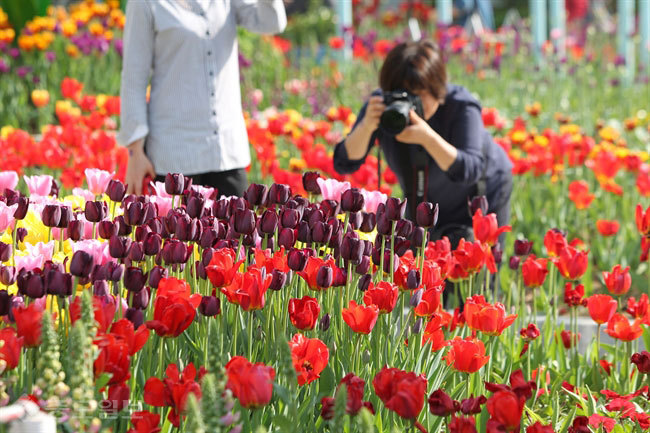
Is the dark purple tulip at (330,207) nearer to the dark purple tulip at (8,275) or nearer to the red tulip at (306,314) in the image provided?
the red tulip at (306,314)

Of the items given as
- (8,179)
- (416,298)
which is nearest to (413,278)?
(416,298)

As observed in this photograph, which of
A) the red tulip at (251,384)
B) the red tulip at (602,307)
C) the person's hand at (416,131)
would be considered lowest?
the red tulip at (602,307)

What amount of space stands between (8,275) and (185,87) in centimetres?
151

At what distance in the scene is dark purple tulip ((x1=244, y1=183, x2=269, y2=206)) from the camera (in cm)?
208

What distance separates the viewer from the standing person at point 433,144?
3037 mm

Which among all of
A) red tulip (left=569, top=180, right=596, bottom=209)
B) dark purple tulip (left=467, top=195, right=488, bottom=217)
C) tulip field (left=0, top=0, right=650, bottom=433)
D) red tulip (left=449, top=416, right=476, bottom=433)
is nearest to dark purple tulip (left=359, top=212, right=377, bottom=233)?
tulip field (left=0, top=0, right=650, bottom=433)

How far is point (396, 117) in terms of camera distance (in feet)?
9.50

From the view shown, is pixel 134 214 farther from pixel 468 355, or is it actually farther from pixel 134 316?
pixel 468 355

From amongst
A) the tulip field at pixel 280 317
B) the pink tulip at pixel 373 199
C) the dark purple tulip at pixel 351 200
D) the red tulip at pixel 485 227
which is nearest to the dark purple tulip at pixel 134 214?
the tulip field at pixel 280 317

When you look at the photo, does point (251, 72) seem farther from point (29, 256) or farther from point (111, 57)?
point (29, 256)

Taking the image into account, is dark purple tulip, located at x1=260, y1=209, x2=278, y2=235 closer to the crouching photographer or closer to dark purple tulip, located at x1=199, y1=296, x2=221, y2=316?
dark purple tulip, located at x1=199, y1=296, x2=221, y2=316

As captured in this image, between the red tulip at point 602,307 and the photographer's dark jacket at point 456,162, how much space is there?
90 centimetres

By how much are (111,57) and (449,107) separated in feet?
15.1

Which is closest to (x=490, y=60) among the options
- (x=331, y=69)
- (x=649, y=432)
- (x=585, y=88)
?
(x=585, y=88)
